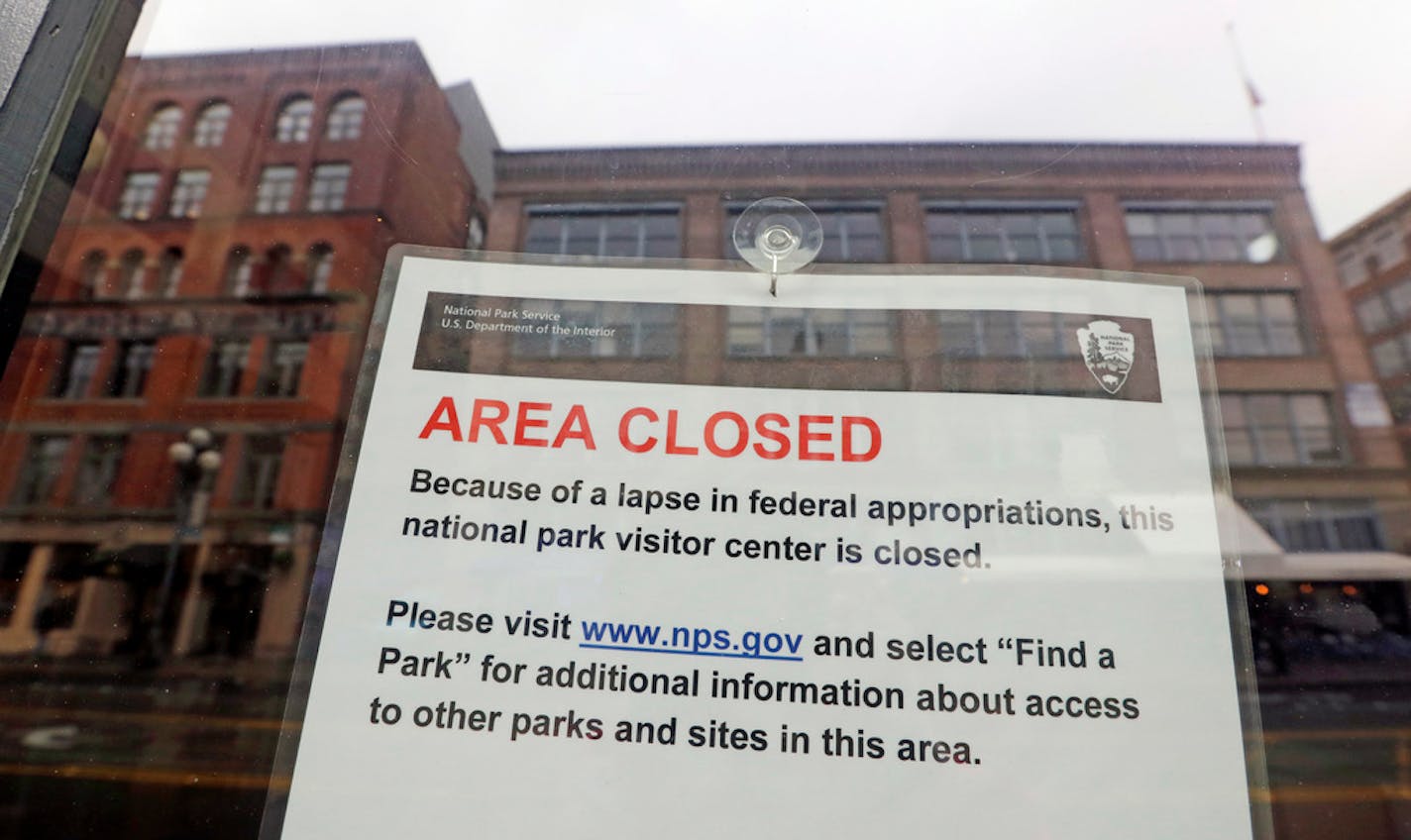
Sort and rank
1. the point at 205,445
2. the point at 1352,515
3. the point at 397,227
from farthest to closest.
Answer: the point at 397,227, the point at 205,445, the point at 1352,515

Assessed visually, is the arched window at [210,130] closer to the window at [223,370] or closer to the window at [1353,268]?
Result: the window at [223,370]

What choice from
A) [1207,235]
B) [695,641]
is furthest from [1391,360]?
[695,641]

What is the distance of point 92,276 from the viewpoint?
5.07ft

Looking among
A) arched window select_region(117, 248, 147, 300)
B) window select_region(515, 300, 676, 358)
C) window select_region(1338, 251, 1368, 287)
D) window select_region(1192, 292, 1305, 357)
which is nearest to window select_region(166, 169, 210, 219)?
arched window select_region(117, 248, 147, 300)

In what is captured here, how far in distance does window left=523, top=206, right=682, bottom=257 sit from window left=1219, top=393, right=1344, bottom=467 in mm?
1146

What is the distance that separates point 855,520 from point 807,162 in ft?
2.66

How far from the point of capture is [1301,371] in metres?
1.30

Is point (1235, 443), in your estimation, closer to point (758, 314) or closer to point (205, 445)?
point (758, 314)

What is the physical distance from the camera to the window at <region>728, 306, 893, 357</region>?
1.41m

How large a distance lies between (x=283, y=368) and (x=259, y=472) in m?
0.24

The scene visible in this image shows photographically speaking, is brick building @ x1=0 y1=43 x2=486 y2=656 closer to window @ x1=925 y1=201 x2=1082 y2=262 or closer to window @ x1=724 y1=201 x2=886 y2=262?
window @ x1=724 y1=201 x2=886 y2=262

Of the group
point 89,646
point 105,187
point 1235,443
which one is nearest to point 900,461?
point 1235,443

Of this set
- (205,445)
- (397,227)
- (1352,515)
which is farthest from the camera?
(397,227)

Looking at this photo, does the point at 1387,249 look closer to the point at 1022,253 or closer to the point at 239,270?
the point at 1022,253
